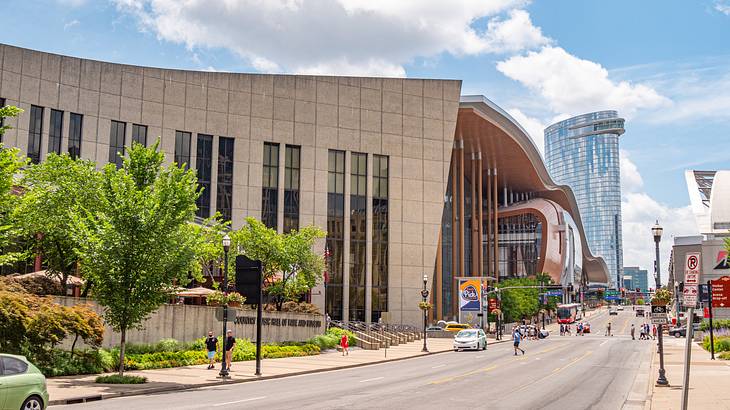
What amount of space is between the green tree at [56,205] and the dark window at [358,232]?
128 feet

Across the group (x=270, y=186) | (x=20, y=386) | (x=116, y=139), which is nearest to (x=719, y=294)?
(x=20, y=386)

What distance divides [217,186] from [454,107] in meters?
28.5

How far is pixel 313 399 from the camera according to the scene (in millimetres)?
20422

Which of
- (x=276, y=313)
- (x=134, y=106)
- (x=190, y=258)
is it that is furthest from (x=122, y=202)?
(x=134, y=106)

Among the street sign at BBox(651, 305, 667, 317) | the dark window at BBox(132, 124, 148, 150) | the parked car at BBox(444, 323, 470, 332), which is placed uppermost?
the dark window at BBox(132, 124, 148, 150)

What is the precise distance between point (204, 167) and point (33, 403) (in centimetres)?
5577

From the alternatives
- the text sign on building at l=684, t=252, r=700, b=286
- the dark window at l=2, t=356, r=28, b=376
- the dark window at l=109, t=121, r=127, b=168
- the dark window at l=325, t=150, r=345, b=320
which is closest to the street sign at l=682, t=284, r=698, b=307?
the text sign on building at l=684, t=252, r=700, b=286

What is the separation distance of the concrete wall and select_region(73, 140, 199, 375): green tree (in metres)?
3.16

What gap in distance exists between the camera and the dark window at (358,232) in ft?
246

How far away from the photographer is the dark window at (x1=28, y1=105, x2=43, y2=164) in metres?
59.2

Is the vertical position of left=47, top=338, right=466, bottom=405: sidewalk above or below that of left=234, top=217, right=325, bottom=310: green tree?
below

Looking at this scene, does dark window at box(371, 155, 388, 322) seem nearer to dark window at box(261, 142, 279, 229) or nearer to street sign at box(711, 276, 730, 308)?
dark window at box(261, 142, 279, 229)

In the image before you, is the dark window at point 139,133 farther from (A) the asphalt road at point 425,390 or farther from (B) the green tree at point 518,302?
(B) the green tree at point 518,302

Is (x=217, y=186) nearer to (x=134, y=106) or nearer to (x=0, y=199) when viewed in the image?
(x=134, y=106)
